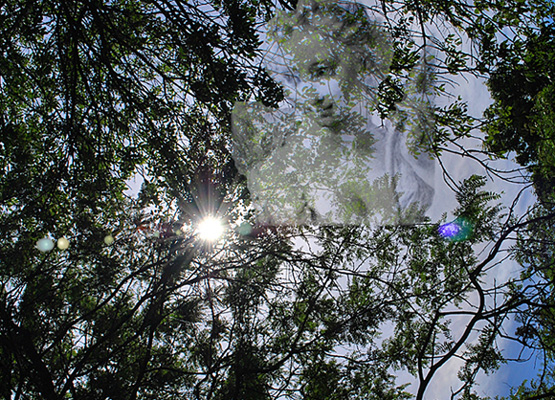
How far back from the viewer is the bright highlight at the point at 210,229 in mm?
4832

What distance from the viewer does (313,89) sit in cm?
316

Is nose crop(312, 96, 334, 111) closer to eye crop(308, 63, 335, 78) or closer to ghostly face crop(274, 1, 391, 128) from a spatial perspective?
ghostly face crop(274, 1, 391, 128)

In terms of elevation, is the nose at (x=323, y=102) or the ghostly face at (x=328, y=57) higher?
the ghostly face at (x=328, y=57)

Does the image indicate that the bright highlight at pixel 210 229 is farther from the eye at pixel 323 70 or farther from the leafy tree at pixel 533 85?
the leafy tree at pixel 533 85

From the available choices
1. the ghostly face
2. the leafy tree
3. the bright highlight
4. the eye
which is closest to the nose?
the ghostly face

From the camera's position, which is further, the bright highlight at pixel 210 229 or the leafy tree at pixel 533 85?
the bright highlight at pixel 210 229

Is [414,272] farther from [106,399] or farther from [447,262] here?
[106,399]

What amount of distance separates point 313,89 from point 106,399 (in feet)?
15.9
